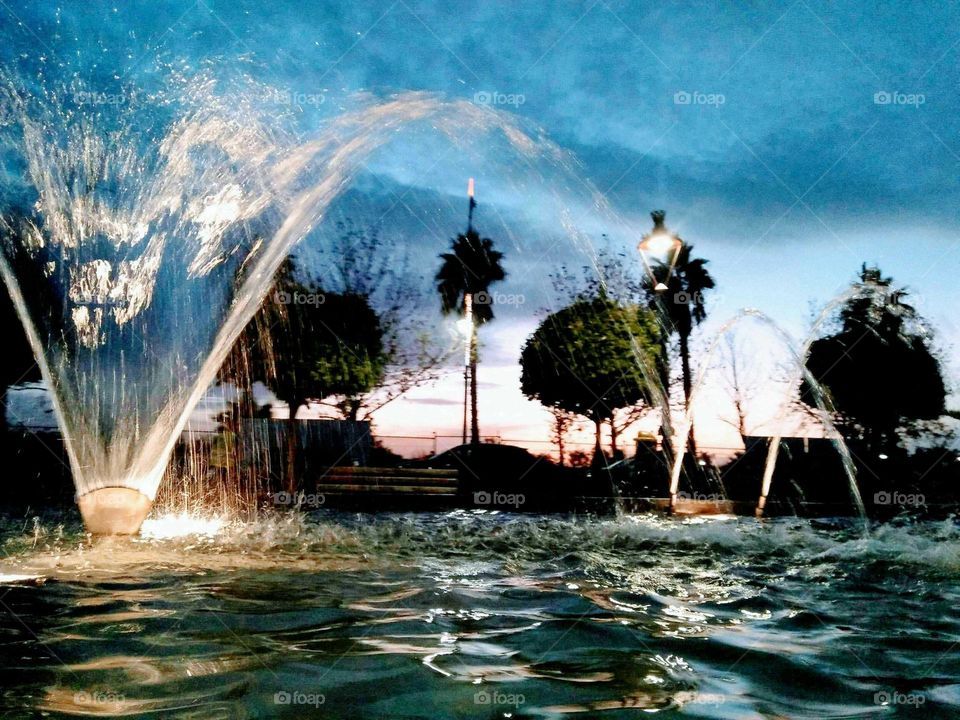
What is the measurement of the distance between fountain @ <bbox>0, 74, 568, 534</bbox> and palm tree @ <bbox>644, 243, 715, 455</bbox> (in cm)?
623

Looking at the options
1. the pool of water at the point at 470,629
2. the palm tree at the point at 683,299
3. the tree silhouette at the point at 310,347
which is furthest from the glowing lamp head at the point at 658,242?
the tree silhouette at the point at 310,347

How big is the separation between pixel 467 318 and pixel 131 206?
358 inches

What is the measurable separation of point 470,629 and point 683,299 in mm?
19095

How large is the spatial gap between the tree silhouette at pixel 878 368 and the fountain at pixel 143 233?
18281 millimetres

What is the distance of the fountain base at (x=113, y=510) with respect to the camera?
8.03m

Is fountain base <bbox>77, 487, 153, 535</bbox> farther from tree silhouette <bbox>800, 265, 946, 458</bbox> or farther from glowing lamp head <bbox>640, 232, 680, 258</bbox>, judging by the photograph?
tree silhouette <bbox>800, 265, 946, 458</bbox>

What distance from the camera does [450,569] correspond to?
7.24 m

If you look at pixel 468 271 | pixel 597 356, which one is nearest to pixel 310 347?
pixel 597 356

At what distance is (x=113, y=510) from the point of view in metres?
8.13

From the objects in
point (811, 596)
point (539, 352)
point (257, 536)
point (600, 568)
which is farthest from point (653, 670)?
point (539, 352)

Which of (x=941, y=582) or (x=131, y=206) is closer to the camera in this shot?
(x=941, y=582)

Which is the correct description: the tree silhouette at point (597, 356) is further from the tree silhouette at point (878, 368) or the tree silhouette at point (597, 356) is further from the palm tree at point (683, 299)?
the tree silhouette at point (878, 368)

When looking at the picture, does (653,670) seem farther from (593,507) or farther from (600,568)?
(593,507)

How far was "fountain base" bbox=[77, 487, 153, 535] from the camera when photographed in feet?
26.3
